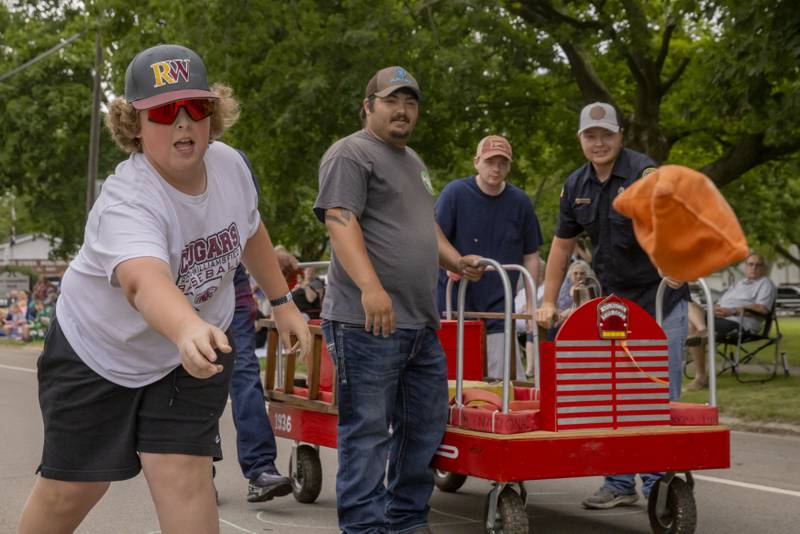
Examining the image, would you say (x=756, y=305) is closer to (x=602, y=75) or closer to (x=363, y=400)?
(x=602, y=75)

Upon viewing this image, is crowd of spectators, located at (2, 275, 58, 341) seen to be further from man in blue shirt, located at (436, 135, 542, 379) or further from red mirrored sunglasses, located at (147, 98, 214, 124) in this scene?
red mirrored sunglasses, located at (147, 98, 214, 124)

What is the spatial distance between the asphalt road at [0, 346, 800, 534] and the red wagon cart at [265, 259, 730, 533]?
0.64 metres

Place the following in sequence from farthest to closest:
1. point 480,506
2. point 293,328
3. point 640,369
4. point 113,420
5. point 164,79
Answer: point 480,506 < point 640,369 < point 293,328 < point 113,420 < point 164,79

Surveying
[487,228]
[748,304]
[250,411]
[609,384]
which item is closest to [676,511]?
[609,384]

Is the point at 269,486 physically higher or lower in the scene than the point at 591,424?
lower

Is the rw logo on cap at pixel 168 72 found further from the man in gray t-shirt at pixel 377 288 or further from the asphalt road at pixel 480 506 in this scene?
the asphalt road at pixel 480 506

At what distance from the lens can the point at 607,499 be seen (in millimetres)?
6777

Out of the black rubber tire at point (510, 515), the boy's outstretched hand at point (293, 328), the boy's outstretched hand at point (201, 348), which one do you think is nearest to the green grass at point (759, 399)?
the black rubber tire at point (510, 515)

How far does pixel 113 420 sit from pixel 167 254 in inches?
24.1

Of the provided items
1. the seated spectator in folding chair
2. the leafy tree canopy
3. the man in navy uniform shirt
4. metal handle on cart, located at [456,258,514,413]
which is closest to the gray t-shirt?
metal handle on cart, located at [456,258,514,413]

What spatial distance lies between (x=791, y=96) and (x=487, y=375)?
6.82 m

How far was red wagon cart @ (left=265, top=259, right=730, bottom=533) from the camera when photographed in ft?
17.6

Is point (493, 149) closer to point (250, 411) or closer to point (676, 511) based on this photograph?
point (250, 411)

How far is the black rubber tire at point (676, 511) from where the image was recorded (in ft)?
19.2
